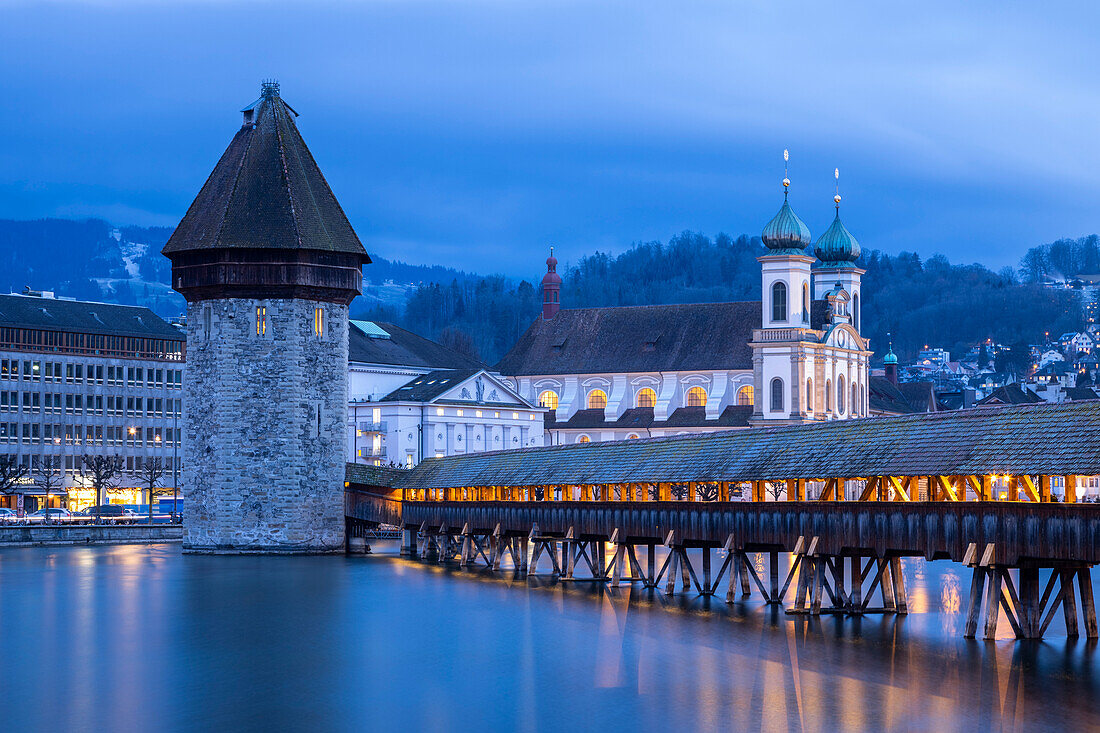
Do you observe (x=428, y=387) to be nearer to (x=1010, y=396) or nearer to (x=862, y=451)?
(x=862, y=451)

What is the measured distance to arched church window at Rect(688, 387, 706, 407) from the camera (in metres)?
117

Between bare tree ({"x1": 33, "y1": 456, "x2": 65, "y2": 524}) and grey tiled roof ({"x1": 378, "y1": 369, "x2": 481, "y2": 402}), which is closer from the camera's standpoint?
bare tree ({"x1": 33, "y1": 456, "x2": 65, "y2": 524})

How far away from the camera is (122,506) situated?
102 m

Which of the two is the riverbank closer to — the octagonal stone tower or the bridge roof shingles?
the octagonal stone tower

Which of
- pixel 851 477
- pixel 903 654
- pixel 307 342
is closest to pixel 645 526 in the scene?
pixel 851 477

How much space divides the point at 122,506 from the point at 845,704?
77967 millimetres

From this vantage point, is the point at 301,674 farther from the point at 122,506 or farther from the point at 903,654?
the point at 122,506

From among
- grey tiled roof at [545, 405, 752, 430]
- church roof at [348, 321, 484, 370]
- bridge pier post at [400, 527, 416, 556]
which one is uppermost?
church roof at [348, 321, 484, 370]

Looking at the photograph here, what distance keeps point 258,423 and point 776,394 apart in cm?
4800

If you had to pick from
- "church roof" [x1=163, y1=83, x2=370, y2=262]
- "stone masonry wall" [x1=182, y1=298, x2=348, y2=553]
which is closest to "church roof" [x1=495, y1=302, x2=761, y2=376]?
"church roof" [x1=163, y1=83, x2=370, y2=262]

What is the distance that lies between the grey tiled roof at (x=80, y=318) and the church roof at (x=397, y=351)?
1126 cm

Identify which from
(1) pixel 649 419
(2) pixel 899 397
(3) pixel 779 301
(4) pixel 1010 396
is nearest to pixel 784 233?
(3) pixel 779 301

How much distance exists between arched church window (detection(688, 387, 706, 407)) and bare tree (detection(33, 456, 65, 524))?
41.8 metres

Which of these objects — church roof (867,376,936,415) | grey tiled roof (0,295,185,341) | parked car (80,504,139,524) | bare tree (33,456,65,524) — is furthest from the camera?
church roof (867,376,936,415)
